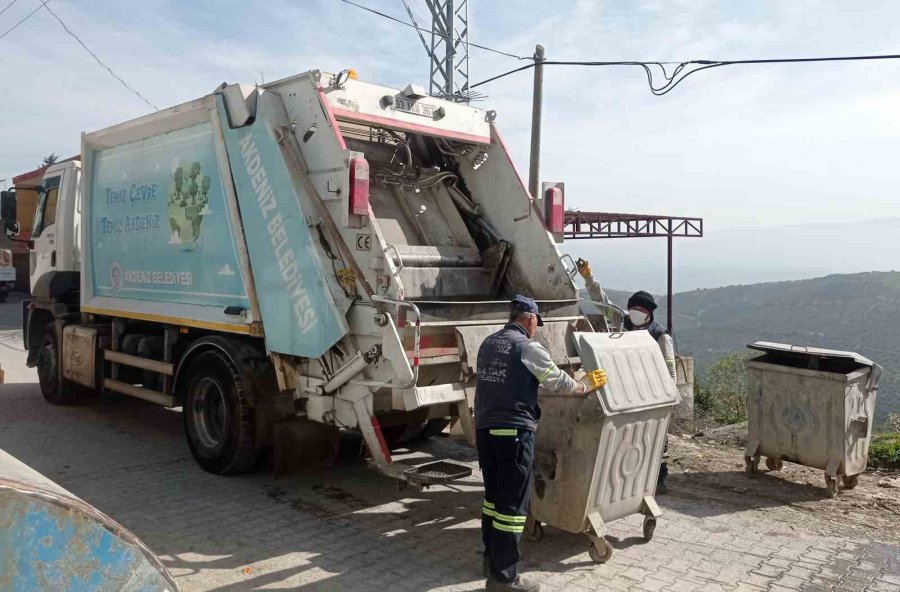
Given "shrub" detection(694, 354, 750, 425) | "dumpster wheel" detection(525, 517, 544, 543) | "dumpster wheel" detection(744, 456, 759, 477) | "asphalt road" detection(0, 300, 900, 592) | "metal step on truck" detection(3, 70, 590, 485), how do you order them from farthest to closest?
"shrub" detection(694, 354, 750, 425)
"dumpster wheel" detection(744, 456, 759, 477)
"metal step on truck" detection(3, 70, 590, 485)
"dumpster wheel" detection(525, 517, 544, 543)
"asphalt road" detection(0, 300, 900, 592)

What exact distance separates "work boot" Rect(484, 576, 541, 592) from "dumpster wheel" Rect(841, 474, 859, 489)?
121 inches

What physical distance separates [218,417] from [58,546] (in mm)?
3776

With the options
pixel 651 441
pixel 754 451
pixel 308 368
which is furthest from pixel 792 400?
pixel 308 368

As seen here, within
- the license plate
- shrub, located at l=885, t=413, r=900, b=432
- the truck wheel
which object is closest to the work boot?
the truck wheel

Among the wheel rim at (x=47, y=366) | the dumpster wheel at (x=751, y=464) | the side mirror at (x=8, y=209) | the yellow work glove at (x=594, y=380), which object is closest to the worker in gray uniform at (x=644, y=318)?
the dumpster wheel at (x=751, y=464)

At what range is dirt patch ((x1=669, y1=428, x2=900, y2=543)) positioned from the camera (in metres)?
4.79

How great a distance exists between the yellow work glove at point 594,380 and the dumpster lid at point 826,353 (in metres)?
2.52

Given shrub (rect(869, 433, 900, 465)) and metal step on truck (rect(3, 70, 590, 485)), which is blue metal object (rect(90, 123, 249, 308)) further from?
shrub (rect(869, 433, 900, 465))

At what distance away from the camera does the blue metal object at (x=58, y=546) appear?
6.33 feet

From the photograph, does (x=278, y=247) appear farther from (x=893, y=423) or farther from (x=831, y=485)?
(x=893, y=423)

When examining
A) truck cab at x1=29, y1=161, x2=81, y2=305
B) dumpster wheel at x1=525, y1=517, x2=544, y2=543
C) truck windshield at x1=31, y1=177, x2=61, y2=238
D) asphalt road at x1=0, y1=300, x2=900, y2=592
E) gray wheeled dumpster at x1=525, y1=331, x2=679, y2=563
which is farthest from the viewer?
truck windshield at x1=31, y1=177, x2=61, y2=238

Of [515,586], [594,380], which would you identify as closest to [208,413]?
[515,586]

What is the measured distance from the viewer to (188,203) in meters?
5.85

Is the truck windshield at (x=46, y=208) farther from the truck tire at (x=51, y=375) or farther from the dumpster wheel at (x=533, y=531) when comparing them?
the dumpster wheel at (x=533, y=531)
